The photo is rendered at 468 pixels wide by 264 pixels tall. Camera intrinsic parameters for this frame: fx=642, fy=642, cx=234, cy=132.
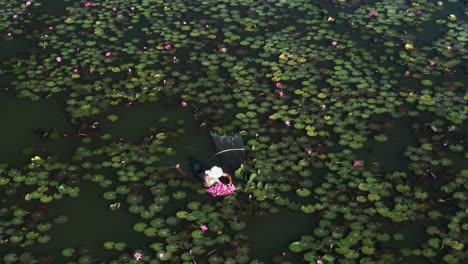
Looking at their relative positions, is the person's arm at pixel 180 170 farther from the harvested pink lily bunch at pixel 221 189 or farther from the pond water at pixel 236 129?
the harvested pink lily bunch at pixel 221 189

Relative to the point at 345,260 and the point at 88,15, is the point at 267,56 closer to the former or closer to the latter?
the point at 88,15

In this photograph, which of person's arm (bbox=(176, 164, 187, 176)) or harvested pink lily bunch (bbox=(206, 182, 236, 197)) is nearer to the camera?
harvested pink lily bunch (bbox=(206, 182, 236, 197))

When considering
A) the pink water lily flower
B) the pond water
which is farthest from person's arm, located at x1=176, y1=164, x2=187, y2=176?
the pink water lily flower

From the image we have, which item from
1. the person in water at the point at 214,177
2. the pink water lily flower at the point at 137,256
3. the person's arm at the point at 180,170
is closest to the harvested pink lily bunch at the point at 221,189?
the person in water at the point at 214,177

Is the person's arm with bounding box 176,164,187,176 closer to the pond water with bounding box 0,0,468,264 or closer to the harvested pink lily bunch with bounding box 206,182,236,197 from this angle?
the pond water with bounding box 0,0,468,264

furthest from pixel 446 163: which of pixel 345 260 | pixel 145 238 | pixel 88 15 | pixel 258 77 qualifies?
pixel 88 15

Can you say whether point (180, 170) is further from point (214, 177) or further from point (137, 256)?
point (137, 256)
